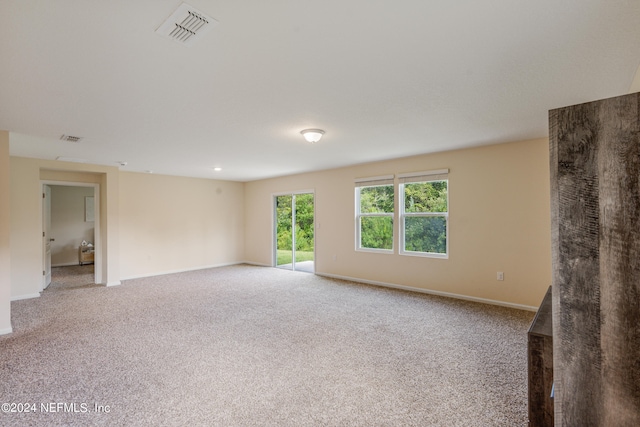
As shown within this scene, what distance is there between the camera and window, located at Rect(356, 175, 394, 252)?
5527 mm

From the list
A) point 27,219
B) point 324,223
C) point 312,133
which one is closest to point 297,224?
point 324,223

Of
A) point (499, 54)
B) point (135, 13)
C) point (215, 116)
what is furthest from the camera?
point (215, 116)

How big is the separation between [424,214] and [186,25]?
439cm

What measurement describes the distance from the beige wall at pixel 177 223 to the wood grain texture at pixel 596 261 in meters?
7.24

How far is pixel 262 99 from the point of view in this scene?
8.63 feet

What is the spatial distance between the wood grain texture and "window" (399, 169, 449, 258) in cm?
392

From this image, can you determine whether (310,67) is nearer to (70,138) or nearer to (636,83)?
(636,83)

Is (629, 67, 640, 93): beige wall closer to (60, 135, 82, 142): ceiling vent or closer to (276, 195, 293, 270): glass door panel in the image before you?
(60, 135, 82, 142): ceiling vent

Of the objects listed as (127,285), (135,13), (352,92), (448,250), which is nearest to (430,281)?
(448,250)

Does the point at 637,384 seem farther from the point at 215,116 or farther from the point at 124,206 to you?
the point at 124,206

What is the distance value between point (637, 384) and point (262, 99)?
8.98ft

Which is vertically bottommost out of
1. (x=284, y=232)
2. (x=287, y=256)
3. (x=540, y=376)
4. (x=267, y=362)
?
(x=267, y=362)

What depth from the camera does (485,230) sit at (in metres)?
4.43

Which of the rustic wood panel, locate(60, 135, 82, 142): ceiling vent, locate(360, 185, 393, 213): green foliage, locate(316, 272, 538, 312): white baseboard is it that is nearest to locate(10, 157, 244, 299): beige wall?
locate(60, 135, 82, 142): ceiling vent
